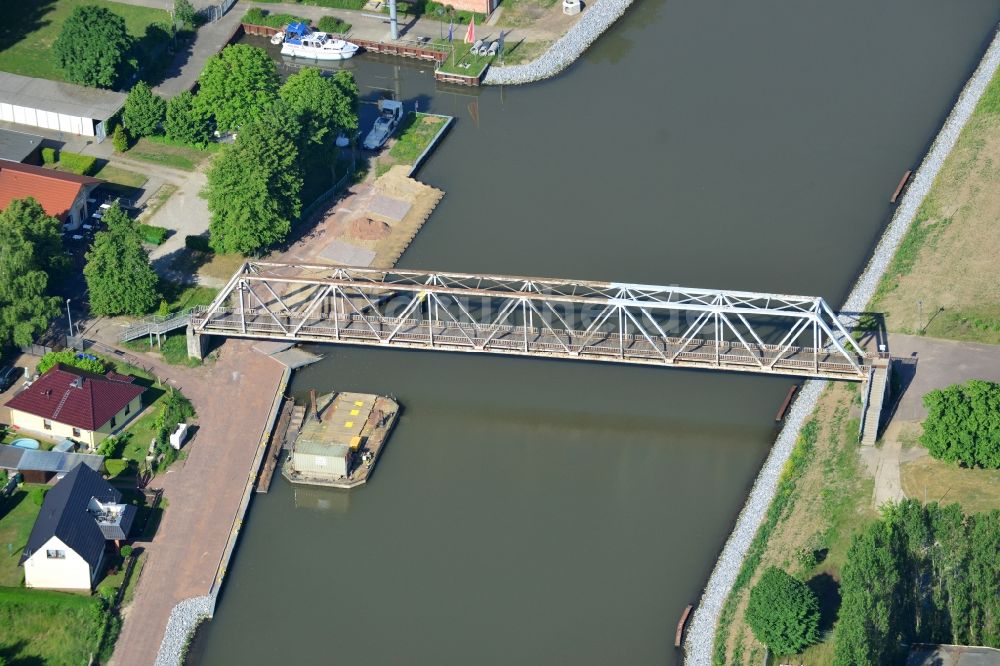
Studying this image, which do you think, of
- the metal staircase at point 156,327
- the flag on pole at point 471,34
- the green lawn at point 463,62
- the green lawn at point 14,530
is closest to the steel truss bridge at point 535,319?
the metal staircase at point 156,327

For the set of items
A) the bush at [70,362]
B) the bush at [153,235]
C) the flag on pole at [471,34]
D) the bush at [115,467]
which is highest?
the flag on pole at [471,34]

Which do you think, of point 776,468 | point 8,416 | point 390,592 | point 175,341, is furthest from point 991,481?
point 8,416

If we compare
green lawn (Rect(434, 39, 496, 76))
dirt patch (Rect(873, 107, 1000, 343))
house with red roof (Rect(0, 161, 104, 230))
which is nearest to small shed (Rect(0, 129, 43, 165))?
house with red roof (Rect(0, 161, 104, 230))

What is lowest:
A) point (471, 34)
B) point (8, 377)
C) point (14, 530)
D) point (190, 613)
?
point (190, 613)

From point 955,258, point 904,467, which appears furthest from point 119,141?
point 904,467

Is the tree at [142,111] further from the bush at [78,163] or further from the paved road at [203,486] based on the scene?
the paved road at [203,486]

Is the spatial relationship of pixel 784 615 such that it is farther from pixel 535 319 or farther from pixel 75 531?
pixel 75 531
